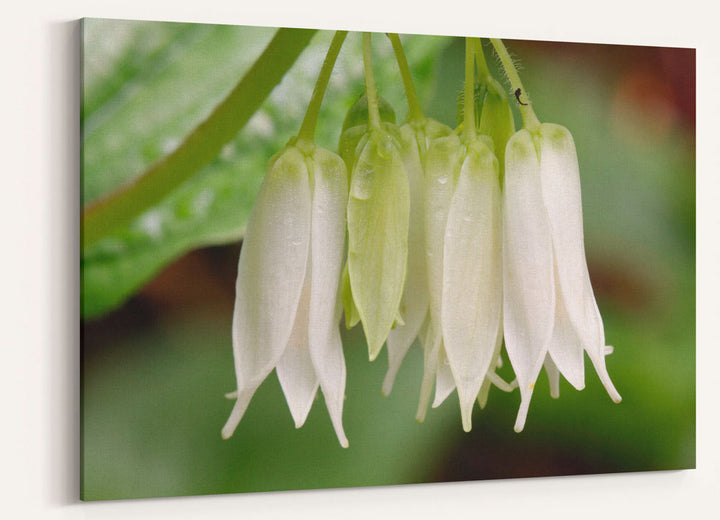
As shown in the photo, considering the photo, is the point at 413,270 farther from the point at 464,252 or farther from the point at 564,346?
the point at 564,346

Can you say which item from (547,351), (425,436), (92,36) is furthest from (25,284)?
A: (547,351)

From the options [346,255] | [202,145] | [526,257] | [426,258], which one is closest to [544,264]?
[526,257]

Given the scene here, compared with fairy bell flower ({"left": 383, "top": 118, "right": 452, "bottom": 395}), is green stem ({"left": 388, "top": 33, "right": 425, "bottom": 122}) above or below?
above

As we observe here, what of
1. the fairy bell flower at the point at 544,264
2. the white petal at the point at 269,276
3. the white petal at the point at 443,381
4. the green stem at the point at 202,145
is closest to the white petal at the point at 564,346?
the fairy bell flower at the point at 544,264

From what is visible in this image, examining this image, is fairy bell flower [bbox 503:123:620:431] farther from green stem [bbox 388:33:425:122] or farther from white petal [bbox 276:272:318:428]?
white petal [bbox 276:272:318:428]

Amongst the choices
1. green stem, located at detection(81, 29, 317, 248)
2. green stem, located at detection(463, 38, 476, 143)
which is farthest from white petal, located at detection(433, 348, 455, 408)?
green stem, located at detection(81, 29, 317, 248)

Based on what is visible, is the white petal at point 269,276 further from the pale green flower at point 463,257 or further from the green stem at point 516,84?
the green stem at point 516,84
